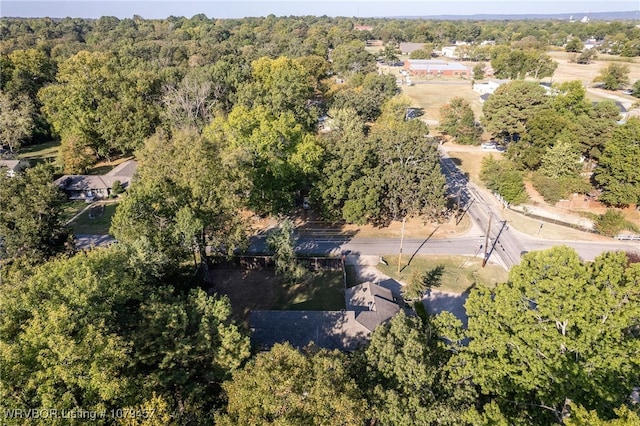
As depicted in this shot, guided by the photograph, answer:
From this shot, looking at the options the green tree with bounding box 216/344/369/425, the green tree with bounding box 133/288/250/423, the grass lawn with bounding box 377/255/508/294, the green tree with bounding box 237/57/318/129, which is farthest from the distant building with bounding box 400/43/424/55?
the green tree with bounding box 216/344/369/425

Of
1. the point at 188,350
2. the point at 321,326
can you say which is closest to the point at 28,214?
the point at 188,350

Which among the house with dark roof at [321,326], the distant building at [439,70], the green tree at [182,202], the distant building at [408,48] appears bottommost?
the house with dark roof at [321,326]

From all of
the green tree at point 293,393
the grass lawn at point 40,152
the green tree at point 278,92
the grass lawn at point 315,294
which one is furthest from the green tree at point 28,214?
the grass lawn at point 40,152

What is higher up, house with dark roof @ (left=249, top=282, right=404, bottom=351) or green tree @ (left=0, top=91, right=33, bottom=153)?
green tree @ (left=0, top=91, right=33, bottom=153)

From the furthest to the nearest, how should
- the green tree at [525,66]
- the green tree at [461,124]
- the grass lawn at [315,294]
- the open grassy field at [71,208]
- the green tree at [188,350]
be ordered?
1. the green tree at [525,66]
2. the green tree at [461,124]
3. the open grassy field at [71,208]
4. the grass lawn at [315,294]
5. the green tree at [188,350]

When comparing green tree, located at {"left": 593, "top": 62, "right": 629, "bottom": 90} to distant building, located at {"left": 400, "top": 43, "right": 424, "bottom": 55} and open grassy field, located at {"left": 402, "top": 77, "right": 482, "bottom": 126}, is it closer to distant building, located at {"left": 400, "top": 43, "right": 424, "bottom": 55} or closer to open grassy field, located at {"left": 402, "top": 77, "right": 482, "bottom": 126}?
open grassy field, located at {"left": 402, "top": 77, "right": 482, "bottom": 126}

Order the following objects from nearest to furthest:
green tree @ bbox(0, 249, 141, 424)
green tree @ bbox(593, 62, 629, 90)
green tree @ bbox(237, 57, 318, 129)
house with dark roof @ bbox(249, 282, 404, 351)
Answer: green tree @ bbox(0, 249, 141, 424)
house with dark roof @ bbox(249, 282, 404, 351)
green tree @ bbox(237, 57, 318, 129)
green tree @ bbox(593, 62, 629, 90)

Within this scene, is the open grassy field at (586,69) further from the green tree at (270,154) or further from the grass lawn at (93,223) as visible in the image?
the grass lawn at (93,223)
